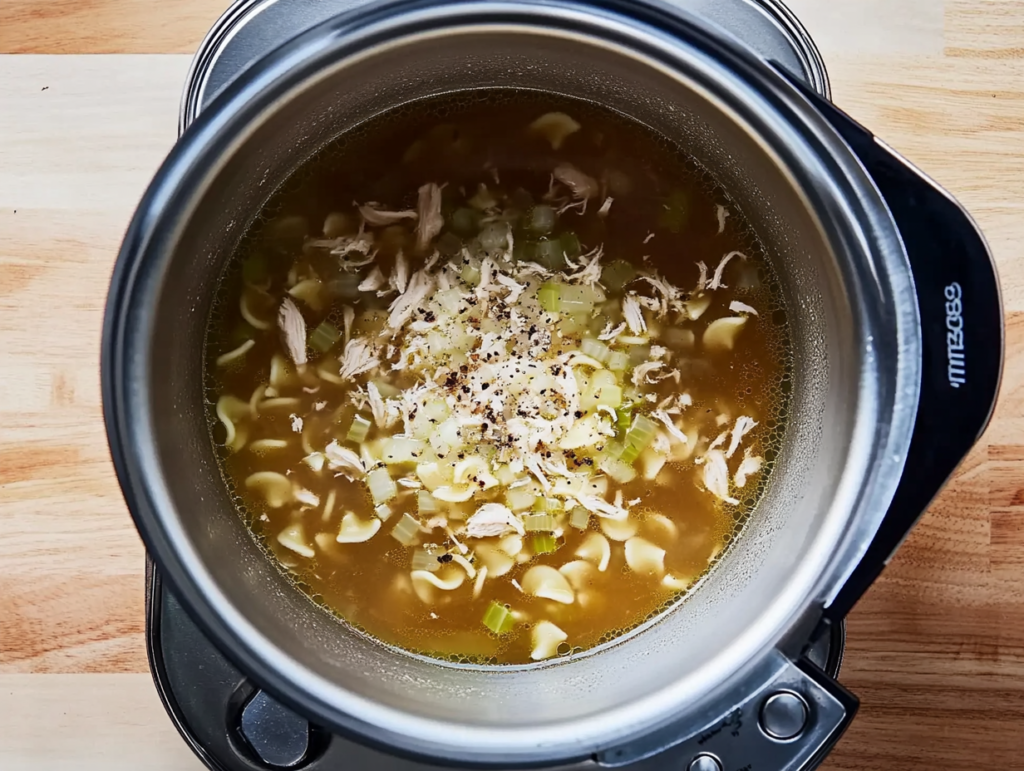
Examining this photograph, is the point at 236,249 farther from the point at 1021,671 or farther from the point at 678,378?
the point at 1021,671

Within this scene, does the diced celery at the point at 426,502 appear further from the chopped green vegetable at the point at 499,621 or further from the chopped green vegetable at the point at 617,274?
the chopped green vegetable at the point at 617,274

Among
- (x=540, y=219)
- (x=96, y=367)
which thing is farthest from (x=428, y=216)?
(x=96, y=367)

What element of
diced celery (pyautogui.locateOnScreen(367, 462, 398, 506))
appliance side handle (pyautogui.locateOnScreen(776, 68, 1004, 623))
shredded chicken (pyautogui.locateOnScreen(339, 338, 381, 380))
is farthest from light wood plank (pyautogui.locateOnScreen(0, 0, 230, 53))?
appliance side handle (pyautogui.locateOnScreen(776, 68, 1004, 623))

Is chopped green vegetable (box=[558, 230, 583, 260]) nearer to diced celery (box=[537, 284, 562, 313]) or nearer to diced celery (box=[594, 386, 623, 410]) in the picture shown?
diced celery (box=[537, 284, 562, 313])

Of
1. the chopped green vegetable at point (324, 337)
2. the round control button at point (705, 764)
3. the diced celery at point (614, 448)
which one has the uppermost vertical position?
the chopped green vegetable at point (324, 337)

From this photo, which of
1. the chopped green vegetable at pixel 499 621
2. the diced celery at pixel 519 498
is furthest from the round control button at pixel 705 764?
the diced celery at pixel 519 498

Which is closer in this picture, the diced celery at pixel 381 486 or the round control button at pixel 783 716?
the round control button at pixel 783 716

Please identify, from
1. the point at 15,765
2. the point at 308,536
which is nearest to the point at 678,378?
the point at 308,536
